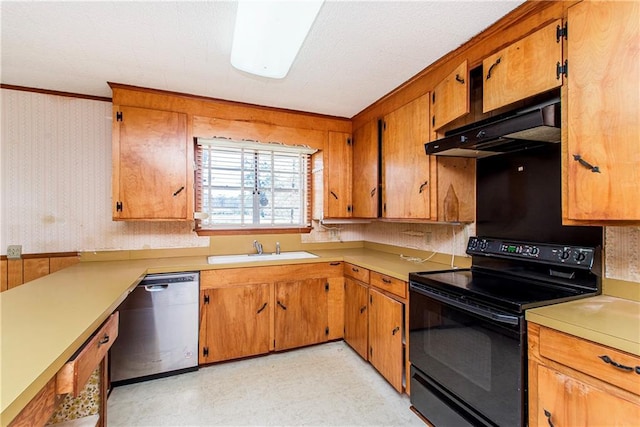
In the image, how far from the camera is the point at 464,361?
154 centimetres

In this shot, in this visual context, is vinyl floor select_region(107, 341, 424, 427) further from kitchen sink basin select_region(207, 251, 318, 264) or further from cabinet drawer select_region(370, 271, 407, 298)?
kitchen sink basin select_region(207, 251, 318, 264)

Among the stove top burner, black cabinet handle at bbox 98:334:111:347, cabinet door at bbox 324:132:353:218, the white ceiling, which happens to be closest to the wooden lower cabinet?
the stove top burner

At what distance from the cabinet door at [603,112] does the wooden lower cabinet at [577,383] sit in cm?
51

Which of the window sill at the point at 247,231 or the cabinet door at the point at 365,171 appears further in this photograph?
the window sill at the point at 247,231

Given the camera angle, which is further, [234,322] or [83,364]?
[234,322]

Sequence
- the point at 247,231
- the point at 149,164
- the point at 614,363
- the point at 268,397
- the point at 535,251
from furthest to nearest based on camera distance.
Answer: the point at 247,231 < the point at 149,164 < the point at 268,397 < the point at 535,251 < the point at 614,363

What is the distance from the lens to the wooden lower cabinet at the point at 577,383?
3.13 ft

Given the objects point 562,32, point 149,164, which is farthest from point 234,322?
point 562,32

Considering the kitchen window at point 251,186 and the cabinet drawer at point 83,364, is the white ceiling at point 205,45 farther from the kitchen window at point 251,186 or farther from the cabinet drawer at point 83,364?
the cabinet drawer at point 83,364

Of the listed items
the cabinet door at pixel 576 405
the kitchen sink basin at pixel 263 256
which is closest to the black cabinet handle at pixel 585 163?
the cabinet door at pixel 576 405

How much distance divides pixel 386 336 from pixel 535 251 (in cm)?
115

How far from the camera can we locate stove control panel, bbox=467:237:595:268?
1447 mm

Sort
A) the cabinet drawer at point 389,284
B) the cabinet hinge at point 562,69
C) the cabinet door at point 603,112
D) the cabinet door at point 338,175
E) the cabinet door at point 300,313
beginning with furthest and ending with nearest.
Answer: the cabinet door at point 338,175, the cabinet door at point 300,313, the cabinet drawer at point 389,284, the cabinet hinge at point 562,69, the cabinet door at point 603,112

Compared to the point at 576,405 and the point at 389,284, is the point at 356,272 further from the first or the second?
the point at 576,405
